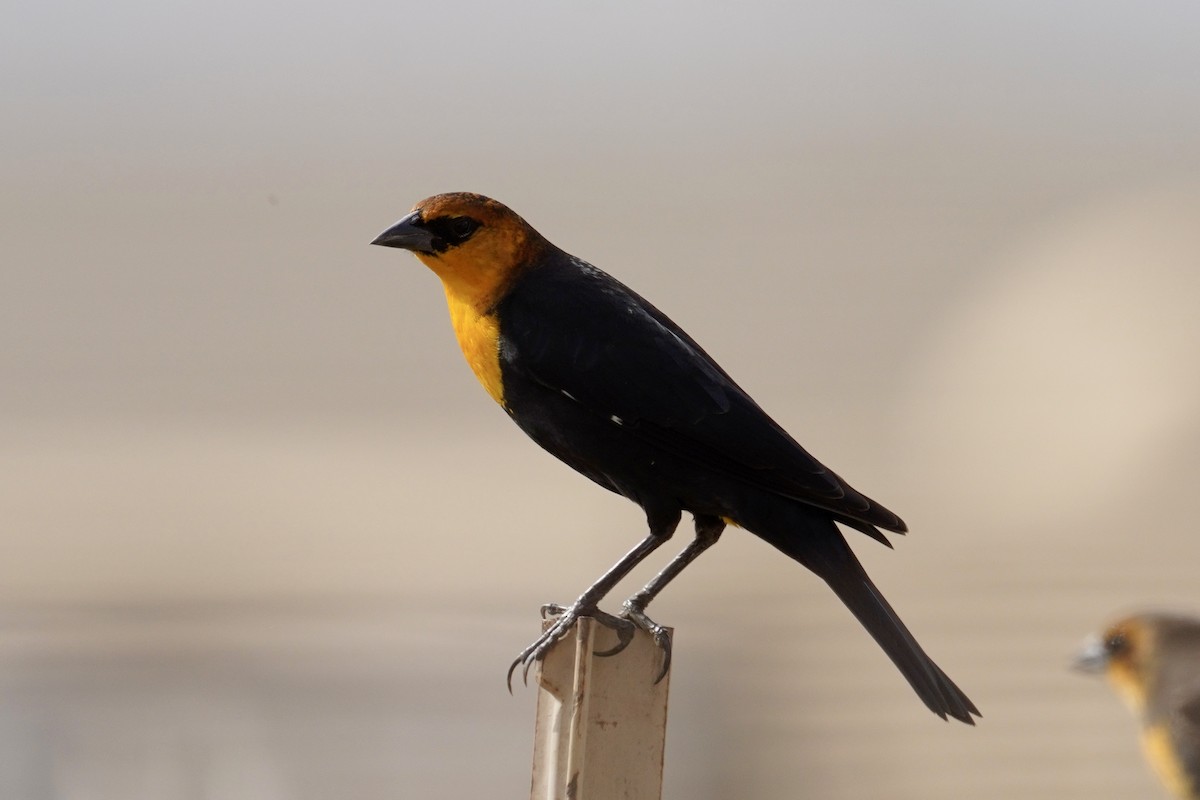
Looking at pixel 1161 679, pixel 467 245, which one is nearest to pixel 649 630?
pixel 467 245

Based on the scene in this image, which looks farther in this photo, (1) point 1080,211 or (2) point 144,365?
(2) point 144,365

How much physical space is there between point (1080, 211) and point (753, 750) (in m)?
4.52

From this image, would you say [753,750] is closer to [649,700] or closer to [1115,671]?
[1115,671]

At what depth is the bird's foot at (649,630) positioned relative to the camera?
2239mm

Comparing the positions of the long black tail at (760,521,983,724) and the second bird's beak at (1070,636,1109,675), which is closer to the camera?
the long black tail at (760,521,983,724)

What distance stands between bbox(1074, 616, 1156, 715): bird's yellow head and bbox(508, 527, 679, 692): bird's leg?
231 cm

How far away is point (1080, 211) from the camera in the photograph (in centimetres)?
968

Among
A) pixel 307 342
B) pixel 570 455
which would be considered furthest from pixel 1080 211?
pixel 570 455

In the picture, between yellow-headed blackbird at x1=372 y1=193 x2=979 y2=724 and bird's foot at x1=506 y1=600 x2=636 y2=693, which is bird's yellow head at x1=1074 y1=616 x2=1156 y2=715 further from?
bird's foot at x1=506 y1=600 x2=636 y2=693

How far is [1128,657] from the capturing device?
14.3 feet

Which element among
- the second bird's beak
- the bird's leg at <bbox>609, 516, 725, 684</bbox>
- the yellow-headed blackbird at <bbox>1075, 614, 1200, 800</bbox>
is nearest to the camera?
the bird's leg at <bbox>609, 516, 725, 684</bbox>

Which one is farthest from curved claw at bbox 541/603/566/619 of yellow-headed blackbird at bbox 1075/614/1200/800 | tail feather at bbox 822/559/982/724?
yellow-headed blackbird at bbox 1075/614/1200/800

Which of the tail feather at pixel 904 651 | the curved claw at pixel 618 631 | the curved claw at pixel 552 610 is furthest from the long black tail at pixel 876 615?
the curved claw at pixel 552 610

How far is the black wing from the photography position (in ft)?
7.95
